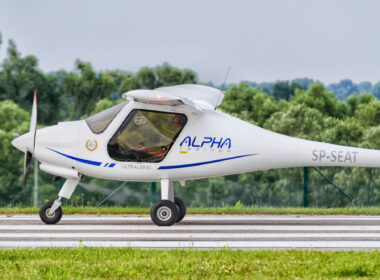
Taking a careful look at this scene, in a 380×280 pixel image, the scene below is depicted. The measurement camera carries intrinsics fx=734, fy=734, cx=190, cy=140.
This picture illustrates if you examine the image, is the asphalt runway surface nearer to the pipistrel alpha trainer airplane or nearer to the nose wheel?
the nose wheel

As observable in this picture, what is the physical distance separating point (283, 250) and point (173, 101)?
3722 millimetres

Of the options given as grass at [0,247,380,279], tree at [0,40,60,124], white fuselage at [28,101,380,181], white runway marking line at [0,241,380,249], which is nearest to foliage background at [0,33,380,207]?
tree at [0,40,60,124]

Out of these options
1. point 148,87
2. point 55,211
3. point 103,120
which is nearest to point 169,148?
point 103,120

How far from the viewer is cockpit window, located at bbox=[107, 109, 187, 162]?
1208 centimetres

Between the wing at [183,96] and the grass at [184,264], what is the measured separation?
3.18m

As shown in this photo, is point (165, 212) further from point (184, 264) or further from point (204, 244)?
point (184, 264)

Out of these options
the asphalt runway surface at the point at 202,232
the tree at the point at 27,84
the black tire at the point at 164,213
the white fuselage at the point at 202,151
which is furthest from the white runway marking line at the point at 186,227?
the tree at the point at 27,84

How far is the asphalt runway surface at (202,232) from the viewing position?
32.5 ft

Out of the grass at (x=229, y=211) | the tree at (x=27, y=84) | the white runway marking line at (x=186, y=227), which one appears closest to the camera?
the white runway marking line at (x=186, y=227)

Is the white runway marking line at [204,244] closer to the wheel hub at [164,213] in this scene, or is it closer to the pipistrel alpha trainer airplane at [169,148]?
the wheel hub at [164,213]

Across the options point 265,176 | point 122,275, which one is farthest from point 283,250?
point 265,176

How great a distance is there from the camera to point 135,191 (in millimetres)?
19609

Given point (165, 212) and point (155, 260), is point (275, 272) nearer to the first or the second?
point (155, 260)

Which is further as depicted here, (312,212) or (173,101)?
(312,212)
